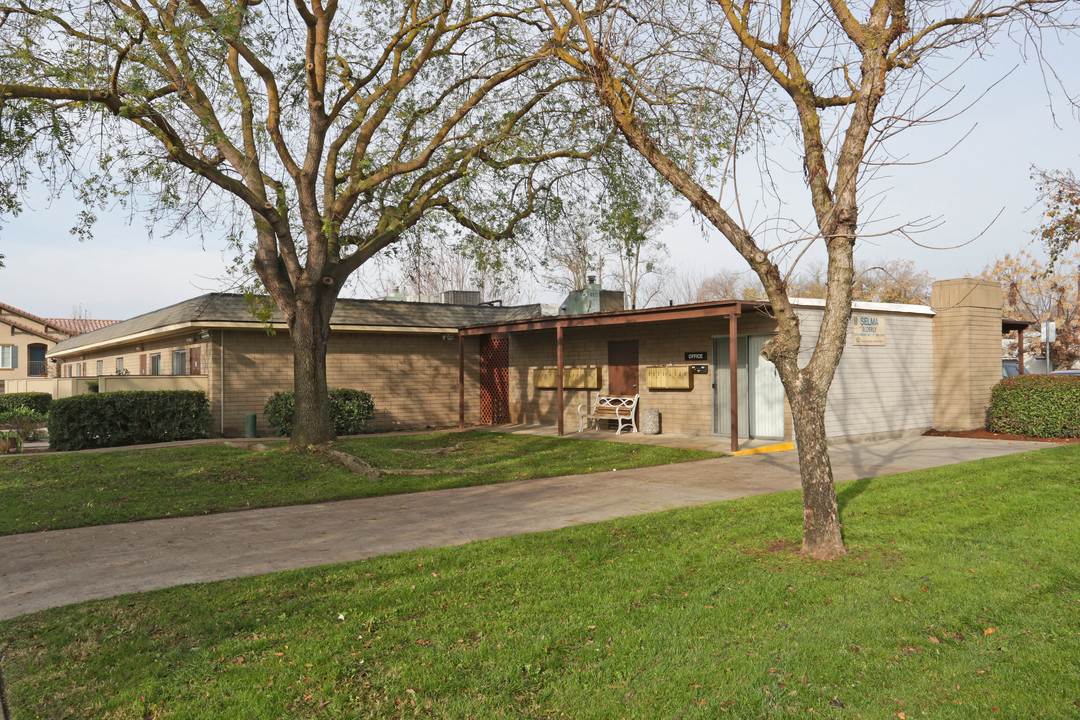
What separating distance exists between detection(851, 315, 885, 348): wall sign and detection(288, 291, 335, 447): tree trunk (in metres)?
10.3

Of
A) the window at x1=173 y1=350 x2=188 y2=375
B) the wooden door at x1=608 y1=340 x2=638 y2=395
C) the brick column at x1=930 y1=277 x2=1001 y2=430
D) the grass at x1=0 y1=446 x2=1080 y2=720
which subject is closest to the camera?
the grass at x1=0 y1=446 x2=1080 y2=720

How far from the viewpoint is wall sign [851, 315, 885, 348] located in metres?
15.0

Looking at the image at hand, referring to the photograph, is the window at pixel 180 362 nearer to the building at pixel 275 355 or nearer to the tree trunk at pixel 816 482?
the building at pixel 275 355

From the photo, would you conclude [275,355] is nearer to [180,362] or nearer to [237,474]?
[180,362]

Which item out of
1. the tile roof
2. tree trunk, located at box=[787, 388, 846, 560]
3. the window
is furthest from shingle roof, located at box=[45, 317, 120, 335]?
tree trunk, located at box=[787, 388, 846, 560]

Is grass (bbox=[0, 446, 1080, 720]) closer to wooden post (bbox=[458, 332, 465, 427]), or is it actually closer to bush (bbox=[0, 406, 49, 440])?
wooden post (bbox=[458, 332, 465, 427])

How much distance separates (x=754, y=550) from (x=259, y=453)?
9.08m

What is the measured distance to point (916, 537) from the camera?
21.1 feet

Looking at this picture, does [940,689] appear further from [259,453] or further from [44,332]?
[44,332]

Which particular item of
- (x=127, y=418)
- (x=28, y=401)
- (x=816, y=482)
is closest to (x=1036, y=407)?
(x=816, y=482)

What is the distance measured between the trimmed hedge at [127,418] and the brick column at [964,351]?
653 inches

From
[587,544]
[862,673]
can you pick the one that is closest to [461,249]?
[587,544]

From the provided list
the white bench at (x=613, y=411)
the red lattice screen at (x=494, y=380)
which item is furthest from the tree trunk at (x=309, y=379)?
the red lattice screen at (x=494, y=380)

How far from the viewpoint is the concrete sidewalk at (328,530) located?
222 inches
